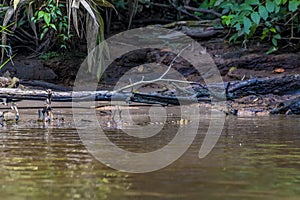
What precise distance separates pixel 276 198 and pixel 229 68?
22.9 feet

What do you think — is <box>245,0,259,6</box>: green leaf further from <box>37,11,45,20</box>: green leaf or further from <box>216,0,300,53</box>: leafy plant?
<box>37,11,45,20</box>: green leaf

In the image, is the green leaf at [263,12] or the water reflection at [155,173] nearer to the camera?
the water reflection at [155,173]

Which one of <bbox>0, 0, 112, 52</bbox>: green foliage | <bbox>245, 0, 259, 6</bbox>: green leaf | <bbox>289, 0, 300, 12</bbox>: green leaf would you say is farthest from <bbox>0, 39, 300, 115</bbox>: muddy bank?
<bbox>245, 0, 259, 6</bbox>: green leaf

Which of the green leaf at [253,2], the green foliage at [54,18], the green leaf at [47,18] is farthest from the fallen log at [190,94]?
the green foliage at [54,18]

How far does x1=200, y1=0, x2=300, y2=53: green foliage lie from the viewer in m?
7.38

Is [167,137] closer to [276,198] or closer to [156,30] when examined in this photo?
[276,198]

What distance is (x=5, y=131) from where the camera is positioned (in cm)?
370

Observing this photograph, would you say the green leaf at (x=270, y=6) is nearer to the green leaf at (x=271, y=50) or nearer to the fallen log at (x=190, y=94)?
the fallen log at (x=190, y=94)

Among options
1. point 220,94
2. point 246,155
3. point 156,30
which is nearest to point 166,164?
point 246,155

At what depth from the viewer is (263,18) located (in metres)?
7.41

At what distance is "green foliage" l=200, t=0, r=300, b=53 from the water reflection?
14.2ft

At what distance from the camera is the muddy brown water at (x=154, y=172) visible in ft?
5.54

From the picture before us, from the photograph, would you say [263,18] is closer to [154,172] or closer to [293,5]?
[293,5]

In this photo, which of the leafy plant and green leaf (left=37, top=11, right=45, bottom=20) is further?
green leaf (left=37, top=11, right=45, bottom=20)
